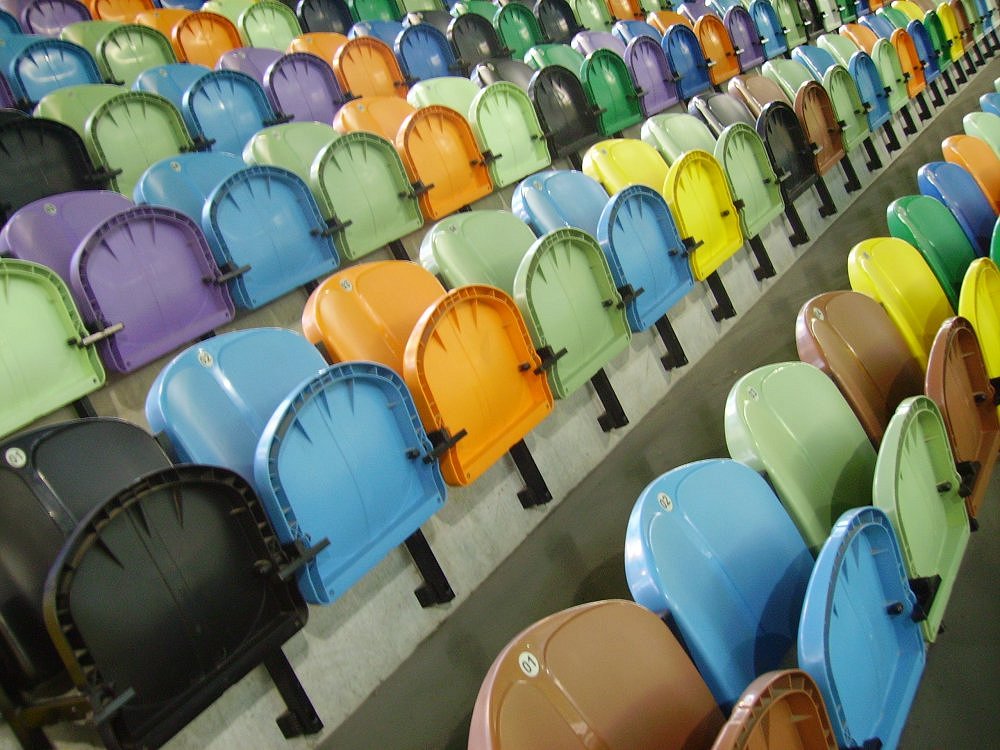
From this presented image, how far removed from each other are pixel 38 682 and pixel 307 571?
0.36 meters

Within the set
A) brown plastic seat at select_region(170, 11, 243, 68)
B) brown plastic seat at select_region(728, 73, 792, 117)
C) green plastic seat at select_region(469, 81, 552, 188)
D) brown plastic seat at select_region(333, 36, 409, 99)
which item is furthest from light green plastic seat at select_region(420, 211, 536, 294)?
brown plastic seat at select_region(170, 11, 243, 68)

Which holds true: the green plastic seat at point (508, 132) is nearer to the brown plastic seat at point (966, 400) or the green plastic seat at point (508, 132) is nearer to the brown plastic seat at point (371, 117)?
the brown plastic seat at point (371, 117)

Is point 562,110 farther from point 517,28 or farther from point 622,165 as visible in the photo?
point 517,28

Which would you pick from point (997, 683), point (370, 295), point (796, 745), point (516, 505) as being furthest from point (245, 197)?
point (997, 683)

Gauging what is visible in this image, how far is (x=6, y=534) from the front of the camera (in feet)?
3.32

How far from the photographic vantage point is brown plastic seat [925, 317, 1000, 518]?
1479mm

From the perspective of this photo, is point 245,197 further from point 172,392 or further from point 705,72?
point 705,72

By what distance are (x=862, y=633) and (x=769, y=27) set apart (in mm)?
4293

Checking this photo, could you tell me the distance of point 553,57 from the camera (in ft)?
11.5

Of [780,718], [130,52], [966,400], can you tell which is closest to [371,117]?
[130,52]

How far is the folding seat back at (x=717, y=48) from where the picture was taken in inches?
149

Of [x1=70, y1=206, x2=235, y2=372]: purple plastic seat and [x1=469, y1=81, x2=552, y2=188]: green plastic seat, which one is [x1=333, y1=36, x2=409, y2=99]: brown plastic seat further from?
[x1=70, y1=206, x2=235, y2=372]: purple plastic seat

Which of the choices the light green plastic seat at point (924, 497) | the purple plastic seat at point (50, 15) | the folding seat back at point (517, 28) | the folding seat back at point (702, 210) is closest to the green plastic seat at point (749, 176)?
the folding seat back at point (702, 210)

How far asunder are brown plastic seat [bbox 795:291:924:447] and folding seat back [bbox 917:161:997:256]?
1.03m
